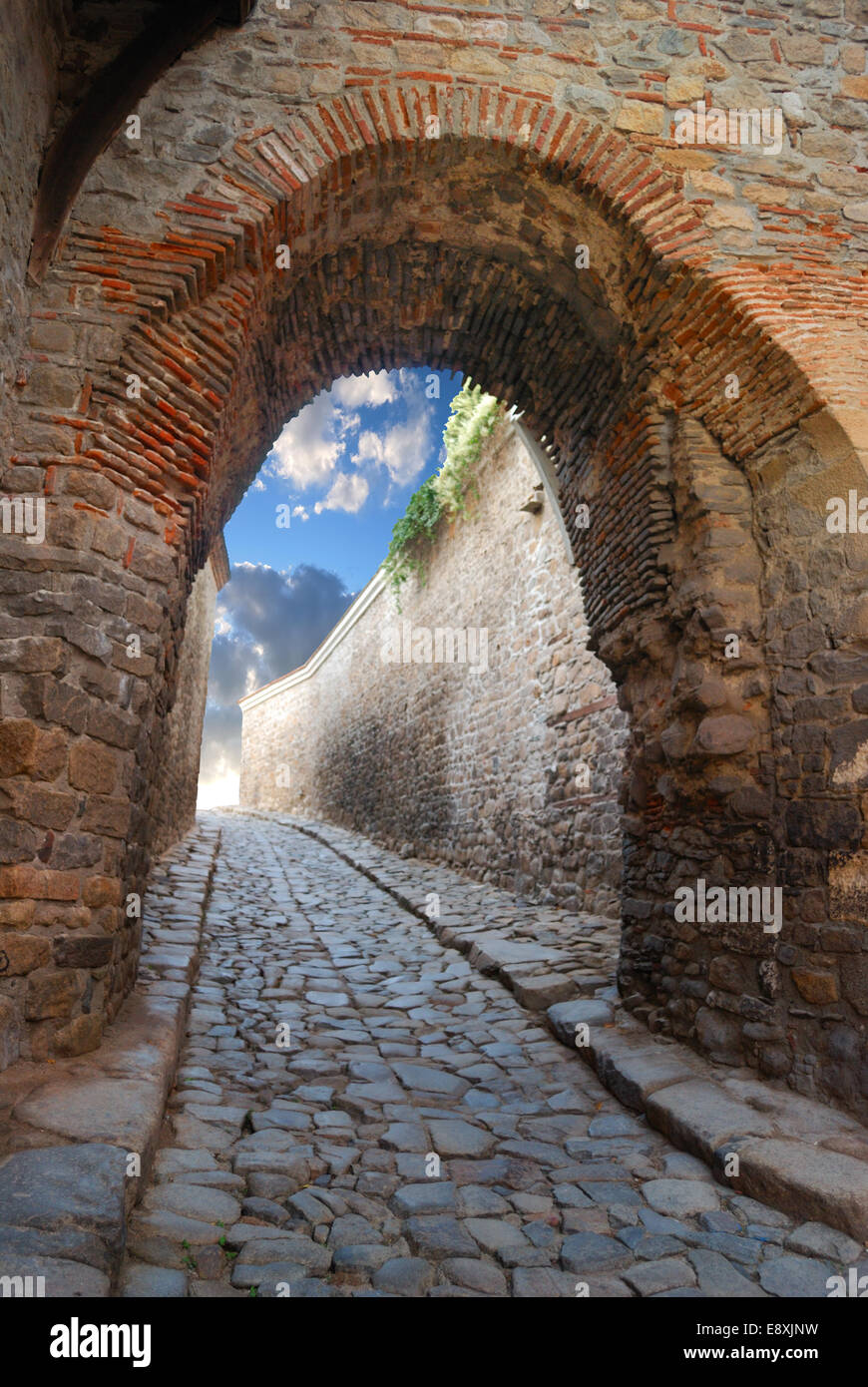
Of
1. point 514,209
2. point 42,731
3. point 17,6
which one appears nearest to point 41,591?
point 42,731

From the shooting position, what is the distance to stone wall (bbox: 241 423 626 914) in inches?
263

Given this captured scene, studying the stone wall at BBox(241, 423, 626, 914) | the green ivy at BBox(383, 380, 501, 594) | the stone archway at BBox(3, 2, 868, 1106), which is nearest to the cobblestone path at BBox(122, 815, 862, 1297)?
the stone archway at BBox(3, 2, 868, 1106)

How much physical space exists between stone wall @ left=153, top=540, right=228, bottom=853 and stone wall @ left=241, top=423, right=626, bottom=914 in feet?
A: 10.0

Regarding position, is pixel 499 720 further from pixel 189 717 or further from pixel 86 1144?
pixel 86 1144

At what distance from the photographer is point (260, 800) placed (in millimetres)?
23938

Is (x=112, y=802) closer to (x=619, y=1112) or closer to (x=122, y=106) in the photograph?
(x=619, y=1112)

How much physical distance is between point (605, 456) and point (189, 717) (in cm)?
718

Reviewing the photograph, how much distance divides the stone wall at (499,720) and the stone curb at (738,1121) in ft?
8.05

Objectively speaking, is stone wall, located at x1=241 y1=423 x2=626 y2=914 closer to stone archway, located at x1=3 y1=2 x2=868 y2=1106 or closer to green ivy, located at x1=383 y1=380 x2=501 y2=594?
green ivy, located at x1=383 y1=380 x2=501 y2=594

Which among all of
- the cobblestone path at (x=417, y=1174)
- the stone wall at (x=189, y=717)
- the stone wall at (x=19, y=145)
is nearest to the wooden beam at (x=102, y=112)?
the stone wall at (x=19, y=145)

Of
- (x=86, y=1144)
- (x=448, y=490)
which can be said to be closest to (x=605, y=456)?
(x=86, y=1144)
